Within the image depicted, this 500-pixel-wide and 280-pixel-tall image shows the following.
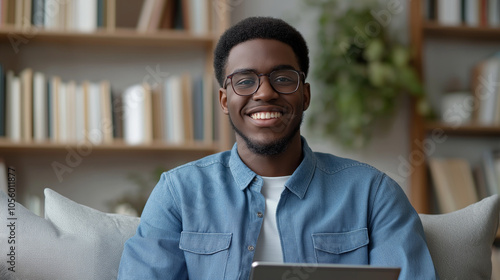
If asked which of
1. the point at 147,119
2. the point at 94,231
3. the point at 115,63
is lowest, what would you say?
the point at 94,231

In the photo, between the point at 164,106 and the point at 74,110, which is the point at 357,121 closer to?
the point at 164,106

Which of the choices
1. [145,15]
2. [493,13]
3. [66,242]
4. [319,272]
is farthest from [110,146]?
[493,13]

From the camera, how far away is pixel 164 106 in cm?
256

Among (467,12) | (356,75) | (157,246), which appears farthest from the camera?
(467,12)

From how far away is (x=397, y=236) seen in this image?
4.23ft

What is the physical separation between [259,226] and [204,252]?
0.13 meters

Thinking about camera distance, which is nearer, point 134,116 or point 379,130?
point 134,116

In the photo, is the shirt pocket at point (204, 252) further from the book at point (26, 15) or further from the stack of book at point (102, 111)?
the book at point (26, 15)

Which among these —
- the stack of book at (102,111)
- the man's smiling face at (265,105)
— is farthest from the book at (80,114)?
the man's smiling face at (265,105)

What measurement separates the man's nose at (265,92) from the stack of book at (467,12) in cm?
175

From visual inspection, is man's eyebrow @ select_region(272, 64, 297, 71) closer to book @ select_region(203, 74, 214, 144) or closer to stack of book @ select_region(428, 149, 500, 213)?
book @ select_region(203, 74, 214, 144)

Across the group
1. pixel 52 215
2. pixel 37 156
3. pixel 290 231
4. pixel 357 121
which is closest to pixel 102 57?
pixel 37 156

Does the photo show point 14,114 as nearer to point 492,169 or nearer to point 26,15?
point 26,15

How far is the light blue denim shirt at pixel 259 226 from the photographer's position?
4.21 ft
